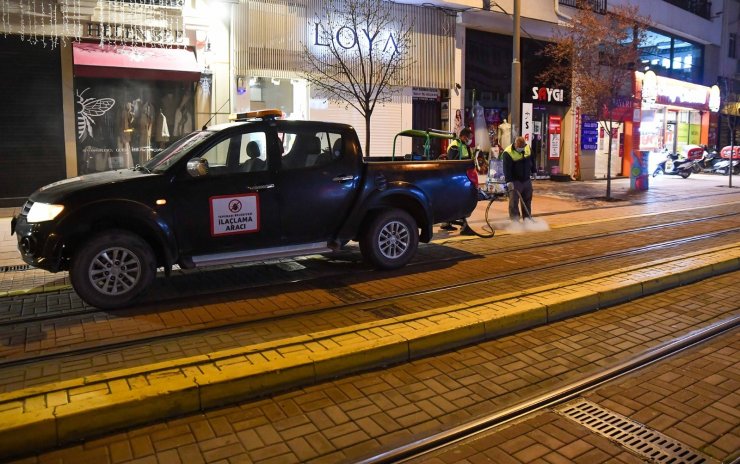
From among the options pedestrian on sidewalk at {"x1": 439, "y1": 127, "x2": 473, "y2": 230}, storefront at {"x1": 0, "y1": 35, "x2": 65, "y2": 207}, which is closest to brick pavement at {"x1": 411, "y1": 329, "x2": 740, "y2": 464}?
pedestrian on sidewalk at {"x1": 439, "y1": 127, "x2": 473, "y2": 230}

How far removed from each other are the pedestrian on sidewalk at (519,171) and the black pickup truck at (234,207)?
362cm

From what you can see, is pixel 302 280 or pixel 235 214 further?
pixel 302 280

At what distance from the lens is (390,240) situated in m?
8.43

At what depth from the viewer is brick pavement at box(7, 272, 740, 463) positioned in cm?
379

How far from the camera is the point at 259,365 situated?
470 cm

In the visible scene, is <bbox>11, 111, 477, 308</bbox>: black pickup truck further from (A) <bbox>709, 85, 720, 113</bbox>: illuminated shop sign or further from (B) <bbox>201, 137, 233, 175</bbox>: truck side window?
(A) <bbox>709, 85, 720, 113</bbox>: illuminated shop sign

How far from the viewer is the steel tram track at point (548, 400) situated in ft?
12.4

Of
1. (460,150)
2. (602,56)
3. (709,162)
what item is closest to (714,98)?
(709,162)

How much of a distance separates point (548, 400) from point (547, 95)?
2175 centimetres

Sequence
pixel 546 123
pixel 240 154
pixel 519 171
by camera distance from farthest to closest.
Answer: pixel 546 123 → pixel 519 171 → pixel 240 154

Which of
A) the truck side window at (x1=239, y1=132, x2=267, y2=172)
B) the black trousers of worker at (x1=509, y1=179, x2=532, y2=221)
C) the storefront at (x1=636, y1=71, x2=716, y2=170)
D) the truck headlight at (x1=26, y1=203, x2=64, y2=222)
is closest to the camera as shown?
the truck headlight at (x1=26, y1=203, x2=64, y2=222)

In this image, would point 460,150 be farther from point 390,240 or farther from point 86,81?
point 86,81

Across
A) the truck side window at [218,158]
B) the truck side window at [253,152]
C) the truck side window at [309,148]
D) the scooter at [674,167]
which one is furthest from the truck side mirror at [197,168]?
the scooter at [674,167]

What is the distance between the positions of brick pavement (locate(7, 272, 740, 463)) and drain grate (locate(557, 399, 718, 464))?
126 millimetres
